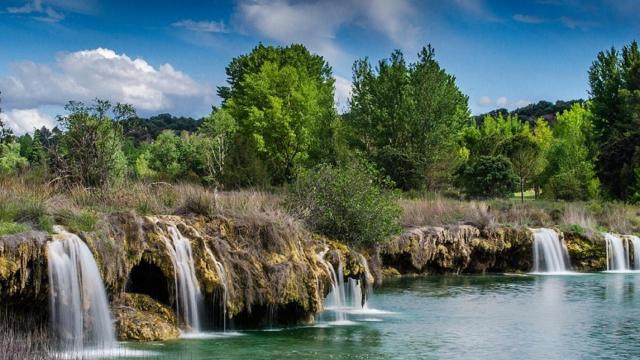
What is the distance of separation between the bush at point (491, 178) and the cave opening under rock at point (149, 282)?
164ft

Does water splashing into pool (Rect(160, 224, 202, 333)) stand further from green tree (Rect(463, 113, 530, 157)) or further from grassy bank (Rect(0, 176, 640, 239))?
green tree (Rect(463, 113, 530, 157))

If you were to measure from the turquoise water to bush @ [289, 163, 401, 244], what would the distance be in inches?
101

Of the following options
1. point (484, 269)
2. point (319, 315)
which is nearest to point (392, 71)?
point (484, 269)

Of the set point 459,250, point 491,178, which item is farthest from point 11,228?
point 491,178

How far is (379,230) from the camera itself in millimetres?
32688

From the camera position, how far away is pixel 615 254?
46.8 meters

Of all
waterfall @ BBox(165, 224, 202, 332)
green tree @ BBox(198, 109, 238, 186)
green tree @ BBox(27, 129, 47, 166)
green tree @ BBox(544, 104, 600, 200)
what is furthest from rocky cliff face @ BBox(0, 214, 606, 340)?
green tree @ BBox(544, 104, 600, 200)

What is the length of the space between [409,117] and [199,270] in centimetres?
4944

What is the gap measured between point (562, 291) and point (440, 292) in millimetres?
5094

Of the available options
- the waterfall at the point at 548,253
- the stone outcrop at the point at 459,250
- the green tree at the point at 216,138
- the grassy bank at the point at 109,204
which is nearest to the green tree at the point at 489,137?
the green tree at the point at 216,138

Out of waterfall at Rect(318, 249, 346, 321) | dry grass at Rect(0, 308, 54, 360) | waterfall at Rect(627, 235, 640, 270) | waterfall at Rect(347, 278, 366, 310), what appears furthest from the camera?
waterfall at Rect(627, 235, 640, 270)

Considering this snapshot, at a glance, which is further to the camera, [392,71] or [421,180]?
[392,71]

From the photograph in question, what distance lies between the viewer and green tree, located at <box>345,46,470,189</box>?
67.7 metres

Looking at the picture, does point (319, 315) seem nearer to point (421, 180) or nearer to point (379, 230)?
point (379, 230)
